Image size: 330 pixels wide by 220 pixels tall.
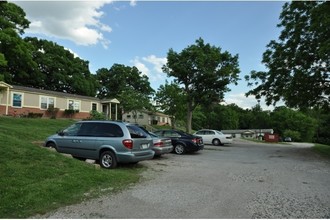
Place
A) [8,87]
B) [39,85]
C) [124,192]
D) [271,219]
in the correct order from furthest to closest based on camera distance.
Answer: [39,85] < [8,87] < [124,192] < [271,219]

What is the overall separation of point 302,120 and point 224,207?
8852cm

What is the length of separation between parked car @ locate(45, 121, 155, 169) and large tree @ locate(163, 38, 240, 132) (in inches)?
892

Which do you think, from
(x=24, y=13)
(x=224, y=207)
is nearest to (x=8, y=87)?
(x=24, y=13)

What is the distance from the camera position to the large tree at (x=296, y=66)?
20.1m

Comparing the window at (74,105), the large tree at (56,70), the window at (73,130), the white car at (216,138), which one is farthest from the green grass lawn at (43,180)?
the large tree at (56,70)

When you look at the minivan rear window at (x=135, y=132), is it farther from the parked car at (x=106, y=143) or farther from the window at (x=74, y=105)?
the window at (x=74, y=105)

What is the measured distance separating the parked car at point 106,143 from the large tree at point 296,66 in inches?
557

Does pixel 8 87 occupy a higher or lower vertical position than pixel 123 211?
higher

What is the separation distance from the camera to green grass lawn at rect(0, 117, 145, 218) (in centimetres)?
568

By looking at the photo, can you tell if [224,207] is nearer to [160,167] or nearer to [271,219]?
[271,219]

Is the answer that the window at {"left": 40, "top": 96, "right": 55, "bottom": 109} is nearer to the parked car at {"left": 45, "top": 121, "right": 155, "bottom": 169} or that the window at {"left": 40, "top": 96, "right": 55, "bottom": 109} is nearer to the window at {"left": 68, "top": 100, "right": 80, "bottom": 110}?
the window at {"left": 68, "top": 100, "right": 80, "bottom": 110}

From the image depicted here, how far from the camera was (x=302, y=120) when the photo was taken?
85062 mm

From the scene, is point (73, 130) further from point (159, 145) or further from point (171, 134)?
point (171, 134)

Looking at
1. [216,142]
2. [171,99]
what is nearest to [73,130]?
[216,142]
